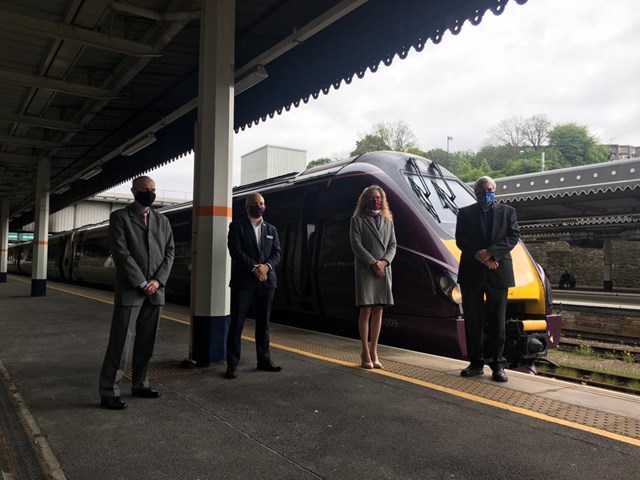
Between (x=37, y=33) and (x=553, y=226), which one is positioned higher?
(x=37, y=33)

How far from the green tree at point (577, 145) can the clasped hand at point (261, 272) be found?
73.8 metres

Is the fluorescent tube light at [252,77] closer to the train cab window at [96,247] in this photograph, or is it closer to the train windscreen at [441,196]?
the train windscreen at [441,196]

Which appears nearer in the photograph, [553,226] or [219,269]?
[219,269]

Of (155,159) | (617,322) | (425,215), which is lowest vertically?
(617,322)

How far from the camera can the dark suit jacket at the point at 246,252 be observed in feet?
15.3

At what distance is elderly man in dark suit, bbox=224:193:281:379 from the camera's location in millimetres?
4645

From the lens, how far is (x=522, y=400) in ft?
12.9

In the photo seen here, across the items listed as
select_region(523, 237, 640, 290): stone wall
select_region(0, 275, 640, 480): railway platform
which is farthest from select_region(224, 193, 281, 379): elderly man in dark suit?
select_region(523, 237, 640, 290): stone wall

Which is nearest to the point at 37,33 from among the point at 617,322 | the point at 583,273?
the point at 617,322

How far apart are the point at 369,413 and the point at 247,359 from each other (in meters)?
2.12

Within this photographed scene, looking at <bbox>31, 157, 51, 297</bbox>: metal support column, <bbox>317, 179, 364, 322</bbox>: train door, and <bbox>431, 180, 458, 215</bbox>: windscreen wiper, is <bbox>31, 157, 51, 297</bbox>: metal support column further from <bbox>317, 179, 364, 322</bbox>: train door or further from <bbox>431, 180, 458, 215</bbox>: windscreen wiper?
<bbox>431, 180, 458, 215</bbox>: windscreen wiper

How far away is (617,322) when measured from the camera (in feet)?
40.8

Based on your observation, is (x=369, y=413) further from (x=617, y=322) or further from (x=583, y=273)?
(x=583, y=273)

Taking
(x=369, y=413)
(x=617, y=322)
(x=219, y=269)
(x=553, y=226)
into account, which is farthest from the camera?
(x=553, y=226)
